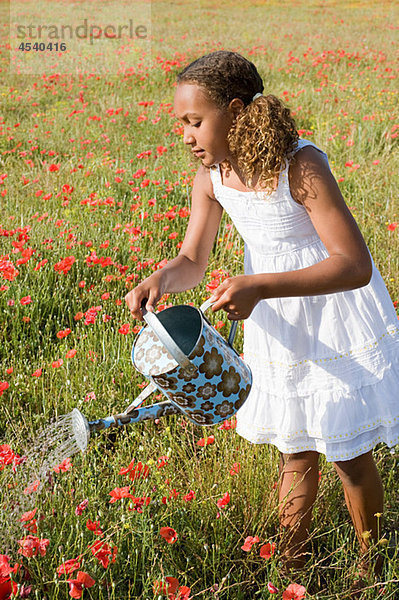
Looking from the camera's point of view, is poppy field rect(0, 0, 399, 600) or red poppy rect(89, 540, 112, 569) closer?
red poppy rect(89, 540, 112, 569)

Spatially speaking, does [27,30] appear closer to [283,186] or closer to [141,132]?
[141,132]

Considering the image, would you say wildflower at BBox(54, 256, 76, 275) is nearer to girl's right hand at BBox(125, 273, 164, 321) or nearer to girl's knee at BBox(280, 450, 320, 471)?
girl's right hand at BBox(125, 273, 164, 321)

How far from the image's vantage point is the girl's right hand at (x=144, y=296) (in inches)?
60.5

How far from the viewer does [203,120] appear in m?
1.59

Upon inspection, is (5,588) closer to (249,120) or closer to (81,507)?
(81,507)

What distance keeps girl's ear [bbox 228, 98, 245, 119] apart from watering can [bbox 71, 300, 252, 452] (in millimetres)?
515

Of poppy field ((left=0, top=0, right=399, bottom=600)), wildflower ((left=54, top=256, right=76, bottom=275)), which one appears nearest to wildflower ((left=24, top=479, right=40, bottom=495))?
poppy field ((left=0, top=0, right=399, bottom=600))

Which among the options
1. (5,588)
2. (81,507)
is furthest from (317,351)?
(5,588)

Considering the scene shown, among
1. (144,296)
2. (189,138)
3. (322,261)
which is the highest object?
(189,138)

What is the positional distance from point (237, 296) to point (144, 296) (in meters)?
0.28

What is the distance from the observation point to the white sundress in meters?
1.67

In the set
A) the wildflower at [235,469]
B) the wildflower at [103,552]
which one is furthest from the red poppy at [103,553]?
the wildflower at [235,469]

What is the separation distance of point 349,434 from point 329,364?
0.19 metres

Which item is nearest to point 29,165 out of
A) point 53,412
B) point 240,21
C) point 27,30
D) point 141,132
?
point 141,132
